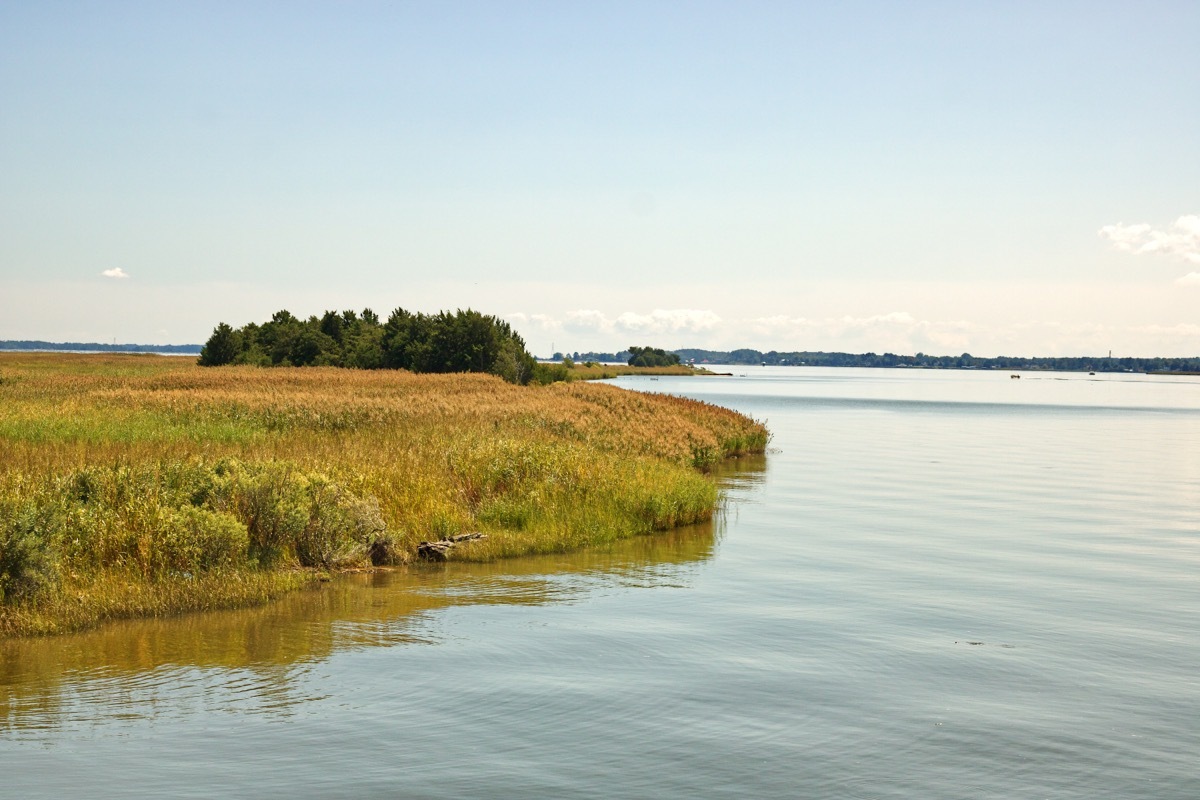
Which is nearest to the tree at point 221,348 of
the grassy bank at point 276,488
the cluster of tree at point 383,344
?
the cluster of tree at point 383,344

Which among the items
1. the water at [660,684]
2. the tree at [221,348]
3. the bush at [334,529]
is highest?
the tree at [221,348]

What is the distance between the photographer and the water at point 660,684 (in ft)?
34.3

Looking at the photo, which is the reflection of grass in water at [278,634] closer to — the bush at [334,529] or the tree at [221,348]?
the bush at [334,529]

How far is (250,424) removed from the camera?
3372 centimetres

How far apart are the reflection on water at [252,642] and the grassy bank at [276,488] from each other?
2.30 ft

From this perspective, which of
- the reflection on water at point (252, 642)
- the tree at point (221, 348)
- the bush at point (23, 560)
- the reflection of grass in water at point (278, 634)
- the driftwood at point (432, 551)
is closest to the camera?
the reflection on water at point (252, 642)

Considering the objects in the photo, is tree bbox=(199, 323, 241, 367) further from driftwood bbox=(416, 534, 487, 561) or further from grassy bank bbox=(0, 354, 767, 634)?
driftwood bbox=(416, 534, 487, 561)

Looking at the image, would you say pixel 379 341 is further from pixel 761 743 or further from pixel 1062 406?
pixel 761 743

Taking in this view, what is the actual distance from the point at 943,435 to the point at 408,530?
5393cm

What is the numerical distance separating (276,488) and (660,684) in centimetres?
887

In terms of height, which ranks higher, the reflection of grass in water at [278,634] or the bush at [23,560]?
the bush at [23,560]

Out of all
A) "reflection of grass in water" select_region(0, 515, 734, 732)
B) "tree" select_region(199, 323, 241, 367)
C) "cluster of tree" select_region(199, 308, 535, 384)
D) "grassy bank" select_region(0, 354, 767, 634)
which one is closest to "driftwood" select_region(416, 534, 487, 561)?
"grassy bank" select_region(0, 354, 767, 634)

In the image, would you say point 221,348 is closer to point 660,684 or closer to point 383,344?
point 383,344

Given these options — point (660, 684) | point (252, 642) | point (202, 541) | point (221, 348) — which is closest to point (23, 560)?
point (202, 541)
